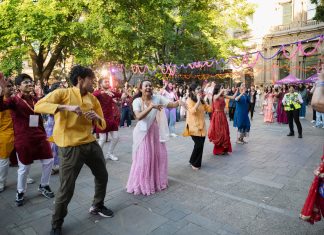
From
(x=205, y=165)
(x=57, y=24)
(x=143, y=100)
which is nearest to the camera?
(x=143, y=100)

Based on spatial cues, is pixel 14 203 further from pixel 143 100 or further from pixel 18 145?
pixel 143 100

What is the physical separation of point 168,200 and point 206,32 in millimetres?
17884

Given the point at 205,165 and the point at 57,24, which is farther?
the point at 57,24

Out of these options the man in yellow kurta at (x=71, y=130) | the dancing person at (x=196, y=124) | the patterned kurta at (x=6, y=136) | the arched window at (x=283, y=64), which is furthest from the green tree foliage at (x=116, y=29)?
the man in yellow kurta at (x=71, y=130)

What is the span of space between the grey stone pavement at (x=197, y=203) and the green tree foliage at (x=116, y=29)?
30.1 ft

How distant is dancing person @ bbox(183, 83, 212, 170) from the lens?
5500 millimetres

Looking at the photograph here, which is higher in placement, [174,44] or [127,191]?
[174,44]

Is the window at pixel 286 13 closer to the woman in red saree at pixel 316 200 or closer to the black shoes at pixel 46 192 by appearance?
the woman in red saree at pixel 316 200

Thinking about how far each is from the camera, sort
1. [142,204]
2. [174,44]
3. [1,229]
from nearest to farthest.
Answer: [1,229]
[142,204]
[174,44]

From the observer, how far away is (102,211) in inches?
141

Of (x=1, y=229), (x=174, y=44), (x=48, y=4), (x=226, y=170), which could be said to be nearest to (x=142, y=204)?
(x=1, y=229)

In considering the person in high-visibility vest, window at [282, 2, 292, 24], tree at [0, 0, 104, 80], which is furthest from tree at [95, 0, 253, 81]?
the person in high-visibility vest

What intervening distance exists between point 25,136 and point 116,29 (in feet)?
33.4

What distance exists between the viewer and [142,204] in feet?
12.8
